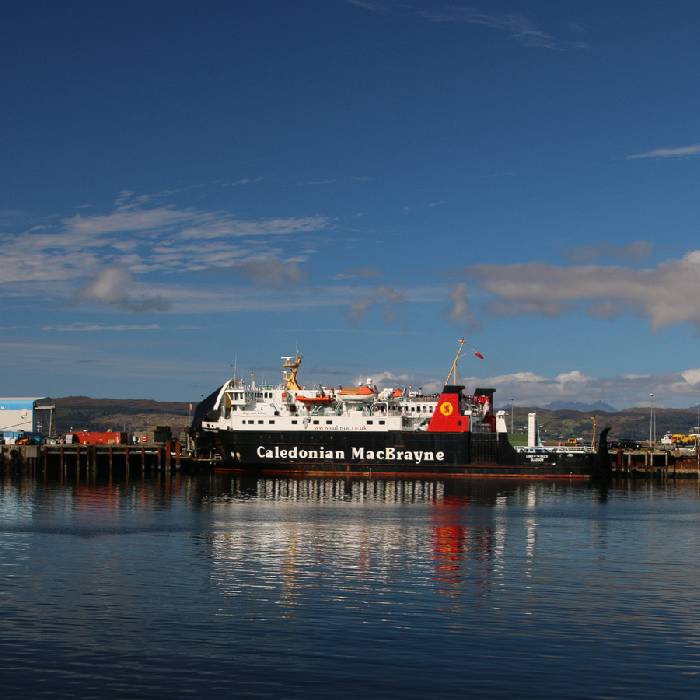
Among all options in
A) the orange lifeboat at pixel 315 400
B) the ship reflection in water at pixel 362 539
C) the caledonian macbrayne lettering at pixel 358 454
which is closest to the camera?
the ship reflection in water at pixel 362 539

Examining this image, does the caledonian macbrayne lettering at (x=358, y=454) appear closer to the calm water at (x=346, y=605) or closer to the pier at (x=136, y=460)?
the pier at (x=136, y=460)

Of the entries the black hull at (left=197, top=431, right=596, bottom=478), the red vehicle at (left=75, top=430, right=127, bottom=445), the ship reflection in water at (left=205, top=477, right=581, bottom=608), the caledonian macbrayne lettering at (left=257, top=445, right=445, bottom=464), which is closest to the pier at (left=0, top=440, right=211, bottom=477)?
the red vehicle at (left=75, top=430, right=127, bottom=445)

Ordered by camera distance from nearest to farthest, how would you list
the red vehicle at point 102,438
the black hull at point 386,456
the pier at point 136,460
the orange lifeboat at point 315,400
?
1. the black hull at point 386,456
2. the orange lifeboat at point 315,400
3. the pier at point 136,460
4. the red vehicle at point 102,438

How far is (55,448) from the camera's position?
109688 mm

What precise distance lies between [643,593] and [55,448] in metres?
87.1

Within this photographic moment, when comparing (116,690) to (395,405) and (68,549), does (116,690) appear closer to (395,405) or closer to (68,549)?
(68,549)

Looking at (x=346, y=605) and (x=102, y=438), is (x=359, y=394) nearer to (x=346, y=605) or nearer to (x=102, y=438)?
(x=102, y=438)

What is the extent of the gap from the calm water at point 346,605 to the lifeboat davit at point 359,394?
36.2 metres

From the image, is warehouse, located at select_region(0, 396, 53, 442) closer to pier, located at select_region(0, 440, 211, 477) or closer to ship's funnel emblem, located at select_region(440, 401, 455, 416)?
pier, located at select_region(0, 440, 211, 477)

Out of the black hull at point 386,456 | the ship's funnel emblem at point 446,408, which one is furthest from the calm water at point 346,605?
the ship's funnel emblem at point 446,408

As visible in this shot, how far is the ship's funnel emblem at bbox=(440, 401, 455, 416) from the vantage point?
9438cm

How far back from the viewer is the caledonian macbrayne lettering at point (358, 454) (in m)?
93.9

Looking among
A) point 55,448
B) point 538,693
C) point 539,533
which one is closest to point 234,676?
point 538,693

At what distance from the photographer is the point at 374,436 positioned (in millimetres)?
94875
